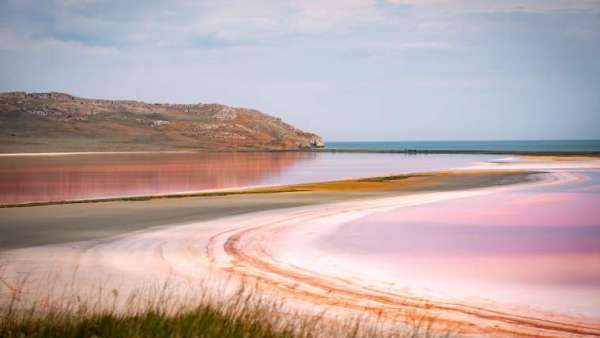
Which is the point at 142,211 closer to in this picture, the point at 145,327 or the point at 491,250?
the point at 491,250

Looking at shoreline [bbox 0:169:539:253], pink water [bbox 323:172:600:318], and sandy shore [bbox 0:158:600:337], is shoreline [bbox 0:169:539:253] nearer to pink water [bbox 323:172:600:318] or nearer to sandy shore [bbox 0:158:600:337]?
sandy shore [bbox 0:158:600:337]

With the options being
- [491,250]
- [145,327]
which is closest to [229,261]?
[491,250]


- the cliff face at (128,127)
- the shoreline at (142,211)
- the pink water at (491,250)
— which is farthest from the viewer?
the cliff face at (128,127)

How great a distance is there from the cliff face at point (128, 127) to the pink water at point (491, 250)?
98298 millimetres

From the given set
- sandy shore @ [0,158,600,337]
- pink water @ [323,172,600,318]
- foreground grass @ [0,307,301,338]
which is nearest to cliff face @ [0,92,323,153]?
sandy shore @ [0,158,600,337]

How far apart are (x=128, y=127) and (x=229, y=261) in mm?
135232

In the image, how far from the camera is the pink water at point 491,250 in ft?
Answer: 30.8

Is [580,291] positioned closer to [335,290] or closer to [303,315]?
[335,290]

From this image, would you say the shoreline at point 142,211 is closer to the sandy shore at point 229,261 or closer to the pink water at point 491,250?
the sandy shore at point 229,261

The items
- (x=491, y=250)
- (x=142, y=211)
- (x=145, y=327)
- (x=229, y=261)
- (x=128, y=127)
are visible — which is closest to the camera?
(x=145, y=327)

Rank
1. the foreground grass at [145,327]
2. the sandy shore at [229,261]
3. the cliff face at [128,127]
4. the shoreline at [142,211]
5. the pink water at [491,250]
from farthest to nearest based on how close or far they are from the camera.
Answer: the cliff face at [128,127] < the shoreline at [142,211] < the pink water at [491,250] < the sandy shore at [229,261] < the foreground grass at [145,327]

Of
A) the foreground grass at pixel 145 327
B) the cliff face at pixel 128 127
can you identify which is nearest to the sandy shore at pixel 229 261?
the foreground grass at pixel 145 327

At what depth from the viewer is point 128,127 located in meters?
141

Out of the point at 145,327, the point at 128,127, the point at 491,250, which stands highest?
the point at 128,127
